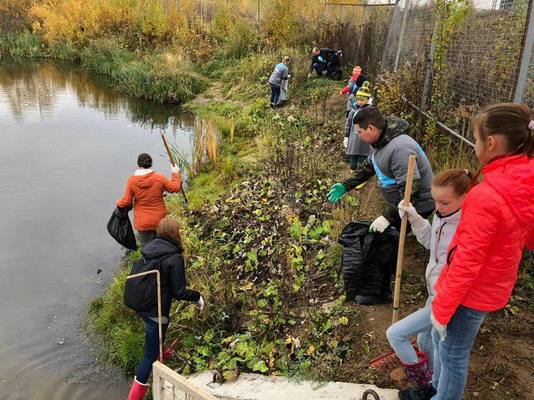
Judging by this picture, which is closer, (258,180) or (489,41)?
(489,41)

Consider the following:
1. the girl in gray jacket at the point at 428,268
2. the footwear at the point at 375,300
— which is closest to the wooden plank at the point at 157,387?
the girl in gray jacket at the point at 428,268

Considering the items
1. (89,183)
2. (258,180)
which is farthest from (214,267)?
(89,183)

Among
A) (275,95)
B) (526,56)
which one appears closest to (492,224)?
(526,56)

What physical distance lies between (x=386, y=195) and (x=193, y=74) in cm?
1505

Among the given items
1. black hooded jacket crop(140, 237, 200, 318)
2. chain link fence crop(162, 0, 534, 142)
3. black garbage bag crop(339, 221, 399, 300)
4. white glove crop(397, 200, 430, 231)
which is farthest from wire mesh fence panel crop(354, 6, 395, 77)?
black hooded jacket crop(140, 237, 200, 318)

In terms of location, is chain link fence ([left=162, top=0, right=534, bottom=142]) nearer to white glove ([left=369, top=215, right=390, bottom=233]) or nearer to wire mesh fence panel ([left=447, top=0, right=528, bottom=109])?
wire mesh fence panel ([left=447, top=0, right=528, bottom=109])

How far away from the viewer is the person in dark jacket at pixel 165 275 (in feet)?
12.2

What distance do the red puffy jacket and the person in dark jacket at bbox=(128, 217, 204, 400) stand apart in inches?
85.8

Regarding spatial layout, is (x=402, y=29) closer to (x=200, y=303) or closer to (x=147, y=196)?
(x=147, y=196)

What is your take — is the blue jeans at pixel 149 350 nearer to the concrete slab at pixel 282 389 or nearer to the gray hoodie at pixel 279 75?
the concrete slab at pixel 282 389

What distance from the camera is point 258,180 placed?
759 centimetres

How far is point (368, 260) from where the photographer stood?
156 inches

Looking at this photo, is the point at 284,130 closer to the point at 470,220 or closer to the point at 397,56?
the point at 397,56

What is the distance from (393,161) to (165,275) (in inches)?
83.4
